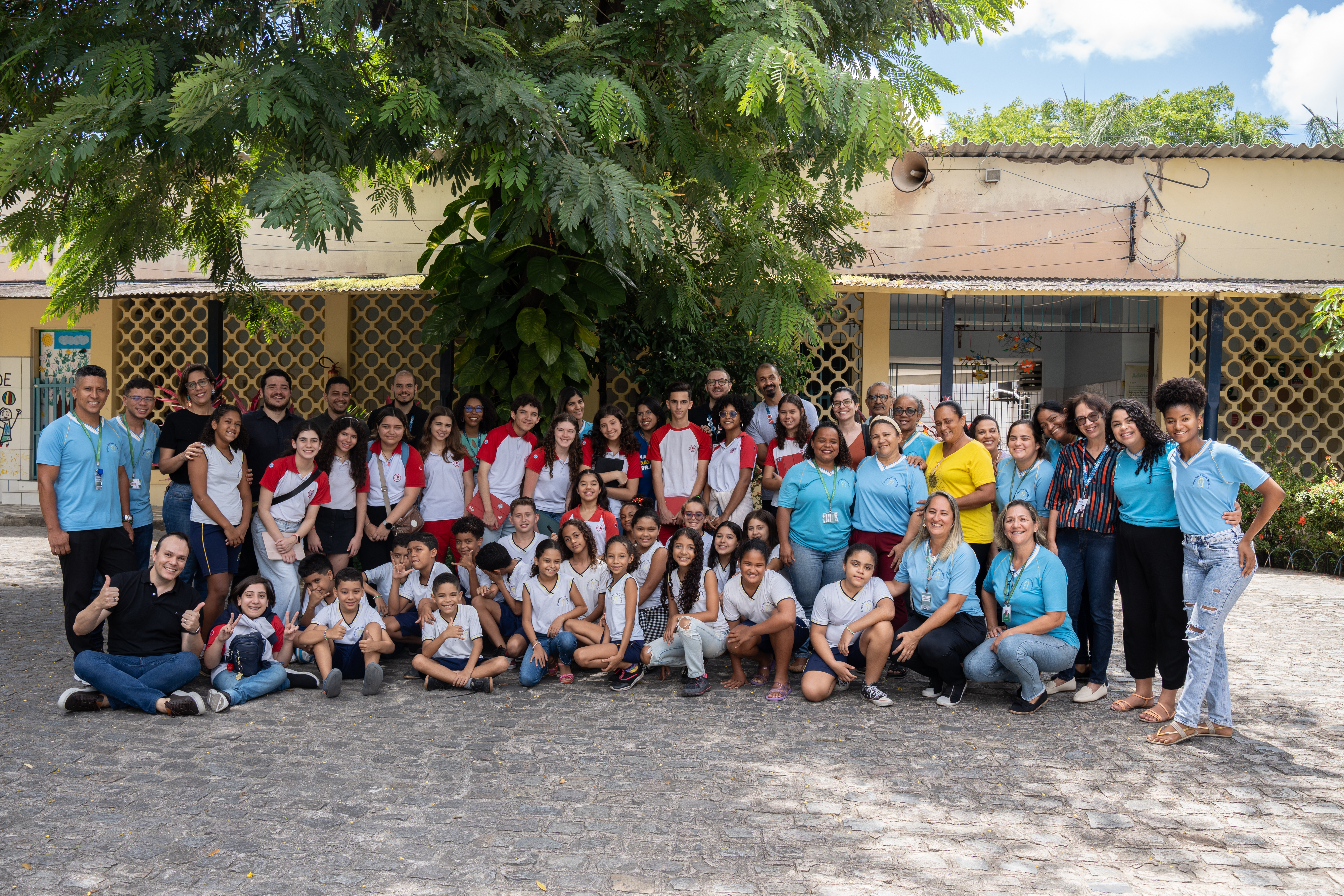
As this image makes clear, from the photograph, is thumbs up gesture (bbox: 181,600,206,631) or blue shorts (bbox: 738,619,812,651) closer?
thumbs up gesture (bbox: 181,600,206,631)

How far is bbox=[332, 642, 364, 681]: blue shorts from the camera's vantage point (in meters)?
5.84

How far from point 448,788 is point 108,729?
205 cm

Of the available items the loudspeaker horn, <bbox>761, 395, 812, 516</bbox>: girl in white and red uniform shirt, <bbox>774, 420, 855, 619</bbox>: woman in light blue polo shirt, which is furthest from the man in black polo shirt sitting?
the loudspeaker horn

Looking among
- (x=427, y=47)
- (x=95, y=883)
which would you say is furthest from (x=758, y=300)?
(x=95, y=883)

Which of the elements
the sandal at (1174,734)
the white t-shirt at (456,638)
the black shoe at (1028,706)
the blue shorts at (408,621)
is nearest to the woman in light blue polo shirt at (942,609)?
the black shoe at (1028,706)

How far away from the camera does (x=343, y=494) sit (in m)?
6.61

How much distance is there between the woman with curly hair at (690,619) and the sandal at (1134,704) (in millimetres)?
2265

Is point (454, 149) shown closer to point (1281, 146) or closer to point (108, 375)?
point (108, 375)

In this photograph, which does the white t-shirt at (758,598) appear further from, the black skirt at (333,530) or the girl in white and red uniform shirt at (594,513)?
the black skirt at (333,530)

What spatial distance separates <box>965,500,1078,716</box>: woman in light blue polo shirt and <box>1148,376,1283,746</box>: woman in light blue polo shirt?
0.64 meters

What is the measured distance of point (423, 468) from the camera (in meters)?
6.91

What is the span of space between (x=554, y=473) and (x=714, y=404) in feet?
4.23

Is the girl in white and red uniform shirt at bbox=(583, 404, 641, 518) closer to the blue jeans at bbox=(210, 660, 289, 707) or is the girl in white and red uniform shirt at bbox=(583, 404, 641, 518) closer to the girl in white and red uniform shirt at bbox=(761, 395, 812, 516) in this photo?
the girl in white and red uniform shirt at bbox=(761, 395, 812, 516)

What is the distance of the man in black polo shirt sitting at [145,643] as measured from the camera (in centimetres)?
516
